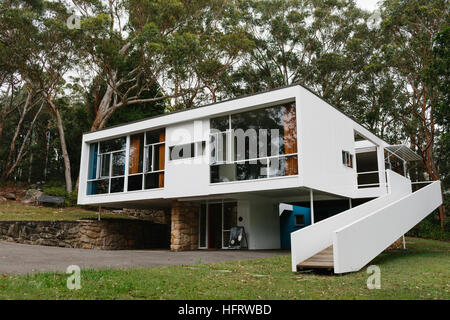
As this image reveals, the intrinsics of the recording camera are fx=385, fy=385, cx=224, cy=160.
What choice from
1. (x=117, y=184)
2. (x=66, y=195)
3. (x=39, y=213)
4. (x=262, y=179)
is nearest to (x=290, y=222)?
(x=262, y=179)

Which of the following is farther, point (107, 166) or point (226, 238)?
point (107, 166)

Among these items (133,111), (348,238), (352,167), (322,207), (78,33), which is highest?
(78,33)

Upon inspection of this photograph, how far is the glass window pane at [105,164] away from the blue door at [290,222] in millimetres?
7796

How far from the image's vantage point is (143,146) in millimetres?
15453

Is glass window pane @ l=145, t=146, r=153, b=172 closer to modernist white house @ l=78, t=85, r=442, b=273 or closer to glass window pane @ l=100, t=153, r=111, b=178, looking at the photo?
modernist white house @ l=78, t=85, r=442, b=273

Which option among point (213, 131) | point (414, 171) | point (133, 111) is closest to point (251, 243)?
point (213, 131)

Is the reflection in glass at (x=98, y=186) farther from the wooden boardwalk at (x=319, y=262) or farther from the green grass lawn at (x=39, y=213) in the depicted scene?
the wooden boardwalk at (x=319, y=262)

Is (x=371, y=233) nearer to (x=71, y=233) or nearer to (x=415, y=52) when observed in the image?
(x=71, y=233)

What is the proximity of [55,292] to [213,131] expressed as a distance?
9.44 meters

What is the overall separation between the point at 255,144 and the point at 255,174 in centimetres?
104

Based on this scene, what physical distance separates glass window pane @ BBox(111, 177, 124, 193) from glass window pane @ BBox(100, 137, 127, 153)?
133 cm

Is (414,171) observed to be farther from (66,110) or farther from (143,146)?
(66,110)

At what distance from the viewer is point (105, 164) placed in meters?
16.5

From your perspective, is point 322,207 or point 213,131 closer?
point 213,131
